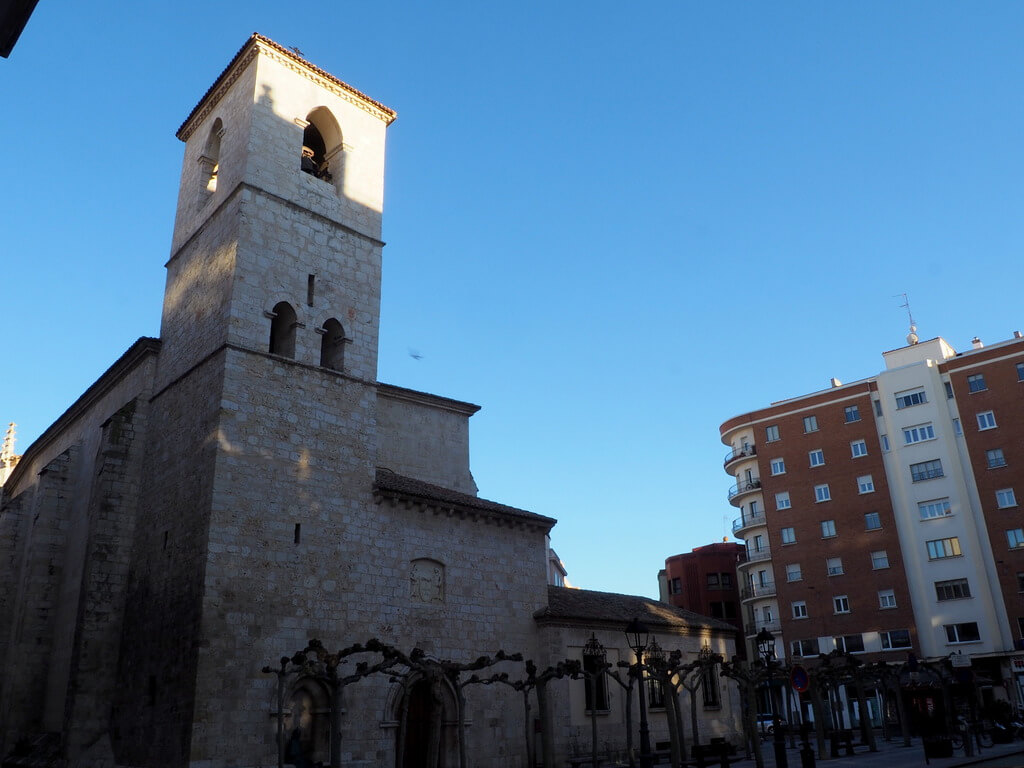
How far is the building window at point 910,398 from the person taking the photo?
4856 cm

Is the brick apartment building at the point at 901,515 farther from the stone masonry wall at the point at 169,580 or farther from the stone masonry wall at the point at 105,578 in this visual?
the stone masonry wall at the point at 105,578

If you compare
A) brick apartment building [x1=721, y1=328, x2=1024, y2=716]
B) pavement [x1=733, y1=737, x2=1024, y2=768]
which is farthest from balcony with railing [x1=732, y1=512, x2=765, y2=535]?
pavement [x1=733, y1=737, x2=1024, y2=768]

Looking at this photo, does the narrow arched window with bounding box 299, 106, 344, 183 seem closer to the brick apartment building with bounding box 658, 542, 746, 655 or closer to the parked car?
the parked car

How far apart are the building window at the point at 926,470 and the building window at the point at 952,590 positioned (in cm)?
590

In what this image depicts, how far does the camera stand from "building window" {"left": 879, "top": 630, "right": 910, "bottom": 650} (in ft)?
149

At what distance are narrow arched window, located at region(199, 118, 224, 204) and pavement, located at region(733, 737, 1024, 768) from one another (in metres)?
25.1

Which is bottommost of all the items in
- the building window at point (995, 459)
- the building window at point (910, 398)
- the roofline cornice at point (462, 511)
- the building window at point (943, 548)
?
the roofline cornice at point (462, 511)

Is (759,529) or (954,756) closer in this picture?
(954,756)

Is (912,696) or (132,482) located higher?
(132,482)

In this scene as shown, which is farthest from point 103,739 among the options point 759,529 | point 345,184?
point 759,529

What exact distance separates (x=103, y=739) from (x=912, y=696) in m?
28.7

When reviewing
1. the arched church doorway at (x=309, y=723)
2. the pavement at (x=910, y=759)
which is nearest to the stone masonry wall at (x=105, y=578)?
the arched church doorway at (x=309, y=723)

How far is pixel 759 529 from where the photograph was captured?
178 ft

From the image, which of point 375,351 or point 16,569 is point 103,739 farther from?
point 375,351
